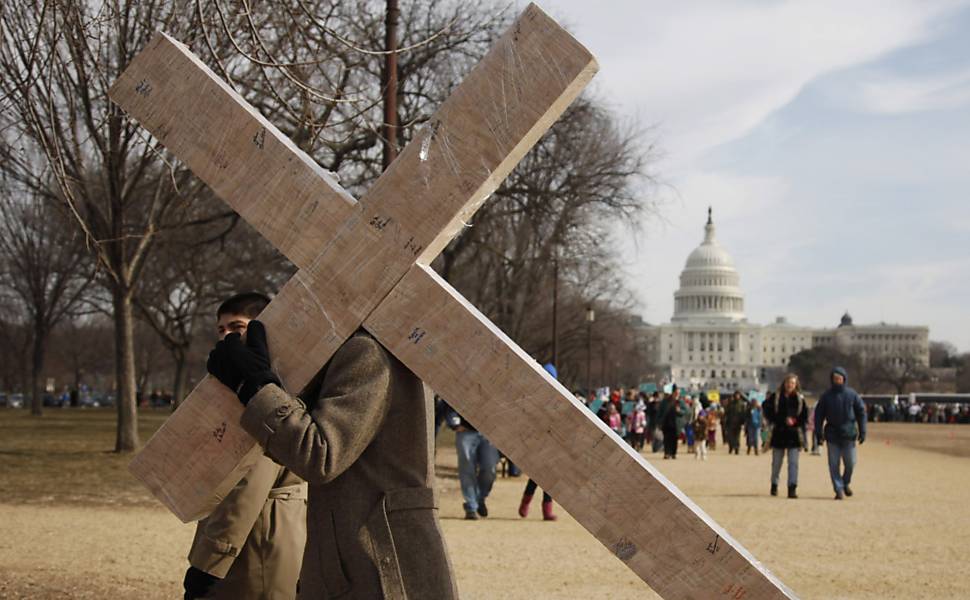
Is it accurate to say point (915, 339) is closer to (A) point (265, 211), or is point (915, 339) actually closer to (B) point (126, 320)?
(B) point (126, 320)

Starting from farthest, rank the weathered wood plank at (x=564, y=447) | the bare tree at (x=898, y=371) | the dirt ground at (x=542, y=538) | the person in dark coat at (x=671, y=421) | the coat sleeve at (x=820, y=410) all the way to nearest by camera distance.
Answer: the bare tree at (x=898, y=371) < the person in dark coat at (x=671, y=421) < the coat sleeve at (x=820, y=410) < the dirt ground at (x=542, y=538) < the weathered wood plank at (x=564, y=447)

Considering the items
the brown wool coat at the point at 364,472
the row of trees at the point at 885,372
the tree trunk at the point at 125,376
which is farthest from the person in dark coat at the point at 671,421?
the row of trees at the point at 885,372

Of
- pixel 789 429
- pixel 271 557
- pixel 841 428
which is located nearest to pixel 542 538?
pixel 789 429

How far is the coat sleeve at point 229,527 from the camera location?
4.38m

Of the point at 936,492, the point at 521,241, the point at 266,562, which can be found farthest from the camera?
the point at 521,241

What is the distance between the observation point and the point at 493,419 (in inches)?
111

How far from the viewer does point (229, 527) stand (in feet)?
14.4

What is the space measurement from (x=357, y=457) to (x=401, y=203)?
2.09 ft

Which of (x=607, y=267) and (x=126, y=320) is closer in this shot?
(x=126, y=320)

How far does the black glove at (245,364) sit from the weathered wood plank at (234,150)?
23cm

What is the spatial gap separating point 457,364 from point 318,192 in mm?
555

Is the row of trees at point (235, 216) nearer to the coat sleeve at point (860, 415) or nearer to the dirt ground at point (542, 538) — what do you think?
the dirt ground at point (542, 538)

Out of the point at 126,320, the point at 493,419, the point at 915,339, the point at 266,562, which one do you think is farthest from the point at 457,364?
the point at 915,339

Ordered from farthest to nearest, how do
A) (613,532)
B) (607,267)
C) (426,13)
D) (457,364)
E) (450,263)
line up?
1. (607,267)
2. (450,263)
3. (426,13)
4. (457,364)
5. (613,532)
